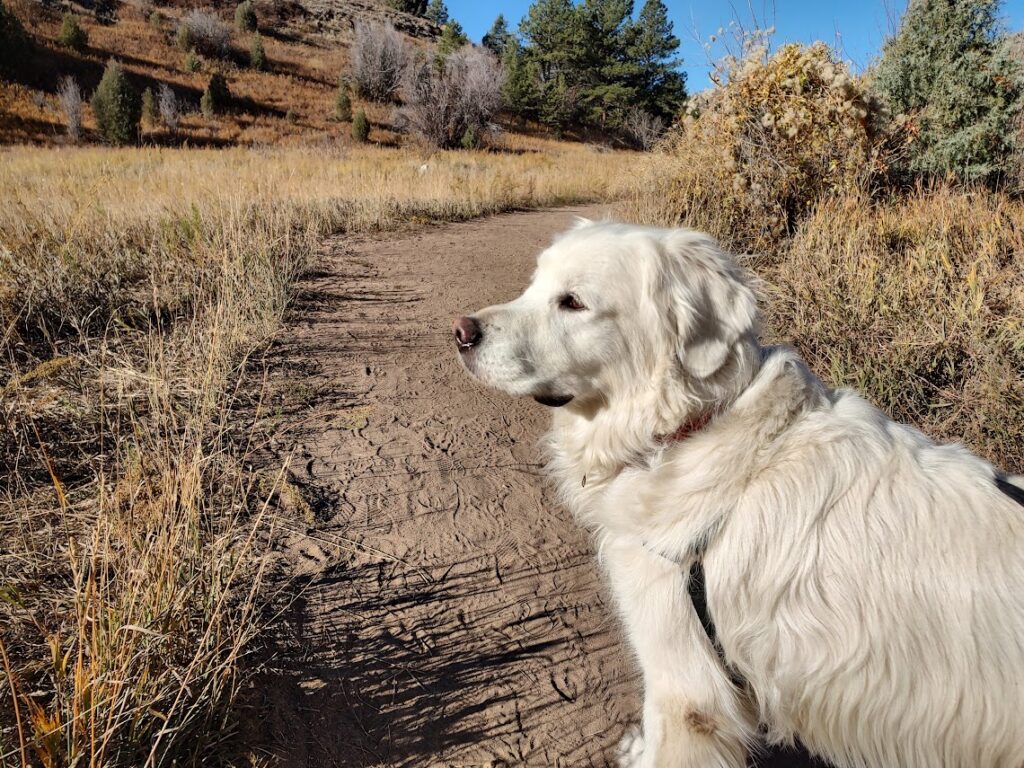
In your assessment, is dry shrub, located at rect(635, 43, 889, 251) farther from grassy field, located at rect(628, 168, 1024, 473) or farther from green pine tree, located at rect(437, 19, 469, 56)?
green pine tree, located at rect(437, 19, 469, 56)

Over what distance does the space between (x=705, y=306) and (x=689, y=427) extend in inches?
14.9

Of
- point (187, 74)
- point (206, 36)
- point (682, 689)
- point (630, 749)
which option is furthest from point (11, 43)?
point (682, 689)

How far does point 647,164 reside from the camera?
8.69 m

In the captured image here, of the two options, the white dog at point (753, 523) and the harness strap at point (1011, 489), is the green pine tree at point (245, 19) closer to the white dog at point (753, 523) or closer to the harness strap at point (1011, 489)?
the white dog at point (753, 523)

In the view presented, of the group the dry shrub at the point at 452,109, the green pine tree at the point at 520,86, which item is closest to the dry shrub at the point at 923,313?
the dry shrub at the point at 452,109

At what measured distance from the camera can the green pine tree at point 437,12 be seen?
5547 cm

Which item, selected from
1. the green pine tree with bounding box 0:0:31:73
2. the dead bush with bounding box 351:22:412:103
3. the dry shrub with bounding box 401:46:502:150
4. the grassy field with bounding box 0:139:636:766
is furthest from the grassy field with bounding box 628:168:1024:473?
the dead bush with bounding box 351:22:412:103

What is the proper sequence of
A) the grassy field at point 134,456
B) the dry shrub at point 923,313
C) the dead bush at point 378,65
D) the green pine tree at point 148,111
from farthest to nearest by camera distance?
the dead bush at point 378,65 → the green pine tree at point 148,111 → the dry shrub at point 923,313 → the grassy field at point 134,456

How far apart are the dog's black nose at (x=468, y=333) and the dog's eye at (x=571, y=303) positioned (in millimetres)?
287

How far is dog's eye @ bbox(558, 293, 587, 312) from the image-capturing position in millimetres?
1868

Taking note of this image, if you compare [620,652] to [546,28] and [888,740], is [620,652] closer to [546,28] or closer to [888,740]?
[888,740]

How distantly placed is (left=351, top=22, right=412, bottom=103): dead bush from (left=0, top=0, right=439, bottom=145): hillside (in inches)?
64.4

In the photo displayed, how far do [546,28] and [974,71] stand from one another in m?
39.4

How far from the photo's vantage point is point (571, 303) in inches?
74.5
